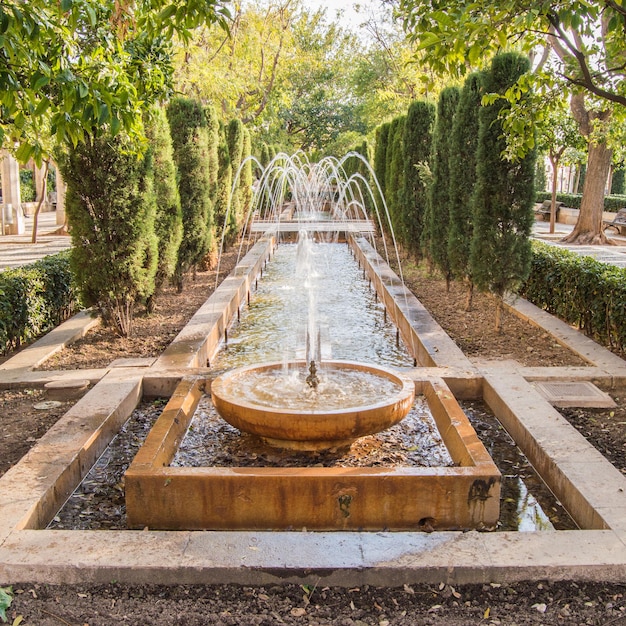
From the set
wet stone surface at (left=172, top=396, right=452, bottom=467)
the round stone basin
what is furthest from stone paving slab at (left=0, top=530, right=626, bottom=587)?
wet stone surface at (left=172, top=396, right=452, bottom=467)

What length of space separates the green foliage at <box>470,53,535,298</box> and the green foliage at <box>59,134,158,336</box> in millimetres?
3539

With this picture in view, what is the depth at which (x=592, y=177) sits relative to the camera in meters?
15.8

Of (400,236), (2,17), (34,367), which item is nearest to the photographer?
(2,17)

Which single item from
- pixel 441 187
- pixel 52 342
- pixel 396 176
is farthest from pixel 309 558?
pixel 396 176

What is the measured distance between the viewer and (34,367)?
5746 millimetres

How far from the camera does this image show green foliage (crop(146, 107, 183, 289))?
793 centimetres

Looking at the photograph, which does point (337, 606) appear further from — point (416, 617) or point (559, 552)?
point (559, 552)

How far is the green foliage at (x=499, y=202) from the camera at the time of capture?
274 inches

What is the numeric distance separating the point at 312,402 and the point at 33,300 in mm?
4020

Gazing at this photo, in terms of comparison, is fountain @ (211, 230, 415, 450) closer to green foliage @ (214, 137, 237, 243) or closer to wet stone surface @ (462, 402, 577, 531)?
wet stone surface @ (462, 402, 577, 531)

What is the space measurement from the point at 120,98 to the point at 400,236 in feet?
32.8

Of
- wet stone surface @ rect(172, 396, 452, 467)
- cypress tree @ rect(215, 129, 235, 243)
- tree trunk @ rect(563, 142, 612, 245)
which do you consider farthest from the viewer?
tree trunk @ rect(563, 142, 612, 245)

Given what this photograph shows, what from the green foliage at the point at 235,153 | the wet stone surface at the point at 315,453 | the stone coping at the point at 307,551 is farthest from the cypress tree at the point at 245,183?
the stone coping at the point at 307,551

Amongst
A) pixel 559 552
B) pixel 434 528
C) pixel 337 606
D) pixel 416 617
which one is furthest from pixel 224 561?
pixel 559 552
